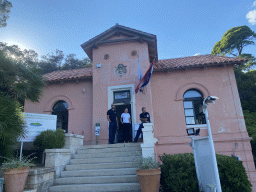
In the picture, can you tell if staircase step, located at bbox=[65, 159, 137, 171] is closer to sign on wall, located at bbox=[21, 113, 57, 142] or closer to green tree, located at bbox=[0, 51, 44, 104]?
sign on wall, located at bbox=[21, 113, 57, 142]

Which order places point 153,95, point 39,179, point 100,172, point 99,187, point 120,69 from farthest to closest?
point 153,95 < point 120,69 < point 100,172 < point 99,187 < point 39,179

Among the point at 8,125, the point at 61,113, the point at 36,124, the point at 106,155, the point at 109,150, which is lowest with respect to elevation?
the point at 106,155

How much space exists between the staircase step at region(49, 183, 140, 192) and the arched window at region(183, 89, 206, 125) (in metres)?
6.12

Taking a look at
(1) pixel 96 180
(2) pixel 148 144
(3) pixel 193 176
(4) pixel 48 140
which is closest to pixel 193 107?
(2) pixel 148 144

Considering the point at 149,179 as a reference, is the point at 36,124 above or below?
above

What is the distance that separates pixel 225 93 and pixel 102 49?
734cm

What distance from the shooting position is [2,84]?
5430 mm

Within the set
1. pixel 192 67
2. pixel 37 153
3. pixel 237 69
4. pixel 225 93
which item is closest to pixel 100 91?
pixel 37 153

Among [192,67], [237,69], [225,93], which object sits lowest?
[225,93]

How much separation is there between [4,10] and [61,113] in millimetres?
9004

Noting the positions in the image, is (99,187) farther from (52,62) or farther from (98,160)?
(52,62)

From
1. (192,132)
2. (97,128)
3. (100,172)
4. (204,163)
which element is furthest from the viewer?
(192,132)

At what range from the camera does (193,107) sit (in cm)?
1057

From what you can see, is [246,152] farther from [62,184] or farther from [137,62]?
[62,184]
